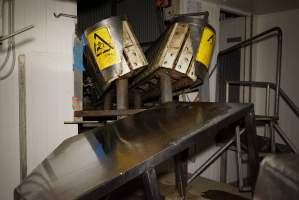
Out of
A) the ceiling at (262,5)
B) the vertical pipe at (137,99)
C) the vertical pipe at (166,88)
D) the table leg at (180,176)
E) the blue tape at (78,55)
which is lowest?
the table leg at (180,176)

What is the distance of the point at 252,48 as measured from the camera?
3.56 metres

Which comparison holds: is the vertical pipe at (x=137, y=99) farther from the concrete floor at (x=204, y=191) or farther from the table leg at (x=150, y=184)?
the table leg at (x=150, y=184)

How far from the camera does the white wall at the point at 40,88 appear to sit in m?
1.82

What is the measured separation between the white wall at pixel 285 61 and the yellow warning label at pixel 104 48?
8.09 feet

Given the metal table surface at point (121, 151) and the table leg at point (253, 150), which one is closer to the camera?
the metal table surface at point (121, 151)

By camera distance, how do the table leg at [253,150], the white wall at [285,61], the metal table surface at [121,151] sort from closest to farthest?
the metal table surface at [121,151] → the table leg at [253,150] → the white wall at [285,61]

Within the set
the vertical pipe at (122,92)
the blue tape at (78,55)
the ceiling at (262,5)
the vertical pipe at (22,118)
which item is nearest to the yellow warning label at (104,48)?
the vertical pipe at (122,92)

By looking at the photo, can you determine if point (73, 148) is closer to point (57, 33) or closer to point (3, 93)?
point (3, 93)

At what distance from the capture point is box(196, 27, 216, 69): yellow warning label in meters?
1.88

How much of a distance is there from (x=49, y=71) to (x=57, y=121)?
346 millimetres

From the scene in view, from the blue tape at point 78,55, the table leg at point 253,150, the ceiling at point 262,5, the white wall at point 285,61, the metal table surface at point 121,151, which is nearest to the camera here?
the metal table surface at point 121,151

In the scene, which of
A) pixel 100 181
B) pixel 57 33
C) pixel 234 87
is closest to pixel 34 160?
pixel 57 33

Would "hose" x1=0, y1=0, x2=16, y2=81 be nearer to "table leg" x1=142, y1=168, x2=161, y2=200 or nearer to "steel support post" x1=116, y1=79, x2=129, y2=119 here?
"steel support post" x1=116, y1=79, x2=129, y2=119

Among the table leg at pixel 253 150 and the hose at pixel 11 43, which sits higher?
the hose at pixel 11 43
